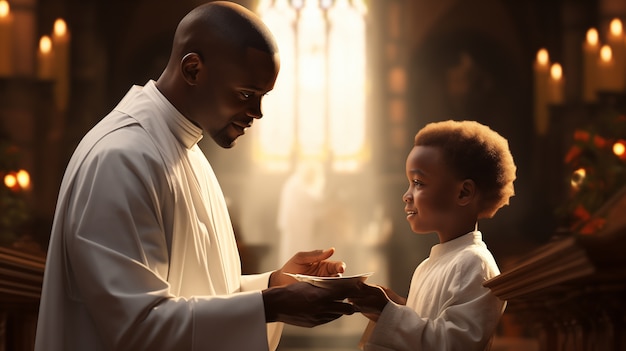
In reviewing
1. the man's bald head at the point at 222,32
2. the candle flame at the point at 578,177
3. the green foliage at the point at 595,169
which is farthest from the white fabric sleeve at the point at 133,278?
the candle flame at the point at 578,177

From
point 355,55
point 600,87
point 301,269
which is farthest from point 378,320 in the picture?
point 355,55

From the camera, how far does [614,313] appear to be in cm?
250

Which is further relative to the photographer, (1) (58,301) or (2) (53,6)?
(2) (53,6)

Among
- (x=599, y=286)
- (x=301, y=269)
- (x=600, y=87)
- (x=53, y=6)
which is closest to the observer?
(x=599, y=286)

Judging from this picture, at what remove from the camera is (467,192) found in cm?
332

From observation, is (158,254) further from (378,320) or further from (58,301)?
(378,320)

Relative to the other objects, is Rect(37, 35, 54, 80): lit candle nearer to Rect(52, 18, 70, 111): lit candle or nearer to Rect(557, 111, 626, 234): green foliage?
Rect(52, 18, 70, 111): lit candle

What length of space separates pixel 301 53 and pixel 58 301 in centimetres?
1461

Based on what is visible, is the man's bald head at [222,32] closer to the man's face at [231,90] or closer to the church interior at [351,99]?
the man's face at [231,90]

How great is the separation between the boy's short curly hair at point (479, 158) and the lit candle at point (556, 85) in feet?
40.5

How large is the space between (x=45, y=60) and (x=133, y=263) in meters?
12.8

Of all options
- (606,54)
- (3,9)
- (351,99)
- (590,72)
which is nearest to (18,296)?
(3,9)

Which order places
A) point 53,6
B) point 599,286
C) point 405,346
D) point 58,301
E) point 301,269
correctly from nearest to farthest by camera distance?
point 599,286
point 58,301
point 405,346
point 301,269
point 53,6

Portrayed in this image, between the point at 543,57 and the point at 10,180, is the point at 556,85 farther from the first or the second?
the point at 10,180
